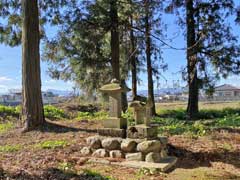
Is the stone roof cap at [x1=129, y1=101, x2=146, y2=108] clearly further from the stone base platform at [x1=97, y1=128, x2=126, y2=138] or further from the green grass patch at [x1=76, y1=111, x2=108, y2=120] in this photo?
the green grass patch at [x1=76, y1=111, x2=108, y2=120]

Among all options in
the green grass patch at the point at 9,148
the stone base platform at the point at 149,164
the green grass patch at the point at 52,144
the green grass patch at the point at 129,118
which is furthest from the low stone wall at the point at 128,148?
the green grass patch at the point at 129,118

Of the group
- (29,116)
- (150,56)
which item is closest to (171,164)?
(29,116)

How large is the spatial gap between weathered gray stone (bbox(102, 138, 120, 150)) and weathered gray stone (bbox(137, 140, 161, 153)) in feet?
1.44

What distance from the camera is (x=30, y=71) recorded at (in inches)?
329

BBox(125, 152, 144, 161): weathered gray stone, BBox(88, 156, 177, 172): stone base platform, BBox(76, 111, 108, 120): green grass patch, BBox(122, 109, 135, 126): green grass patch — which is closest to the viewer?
BBox(88, 156, 177, 172): stone base platform

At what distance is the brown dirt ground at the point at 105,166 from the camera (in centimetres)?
470

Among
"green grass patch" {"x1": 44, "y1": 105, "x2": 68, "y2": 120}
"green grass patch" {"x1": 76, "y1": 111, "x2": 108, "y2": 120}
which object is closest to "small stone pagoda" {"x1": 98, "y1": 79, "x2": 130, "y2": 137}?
"green grass patch" {"x1": 76, "y1": 111, "x2": 108, "y2": 120}

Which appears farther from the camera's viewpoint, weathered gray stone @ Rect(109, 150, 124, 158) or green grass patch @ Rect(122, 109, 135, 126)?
green grass patch @ Rect(122, 109, 135, 126)

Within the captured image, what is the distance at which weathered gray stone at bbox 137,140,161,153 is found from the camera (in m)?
5.53

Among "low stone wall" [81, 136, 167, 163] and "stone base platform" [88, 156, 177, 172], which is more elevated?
"low stone wall" [81, 136, 167, 163]

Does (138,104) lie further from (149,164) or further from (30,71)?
(30,71)

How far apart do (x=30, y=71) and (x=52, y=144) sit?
2.60m

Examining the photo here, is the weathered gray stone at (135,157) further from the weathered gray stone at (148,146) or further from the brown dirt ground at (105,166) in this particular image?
the brown dirt ground at (105,166)

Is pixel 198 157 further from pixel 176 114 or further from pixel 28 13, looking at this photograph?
pixel 176 114
